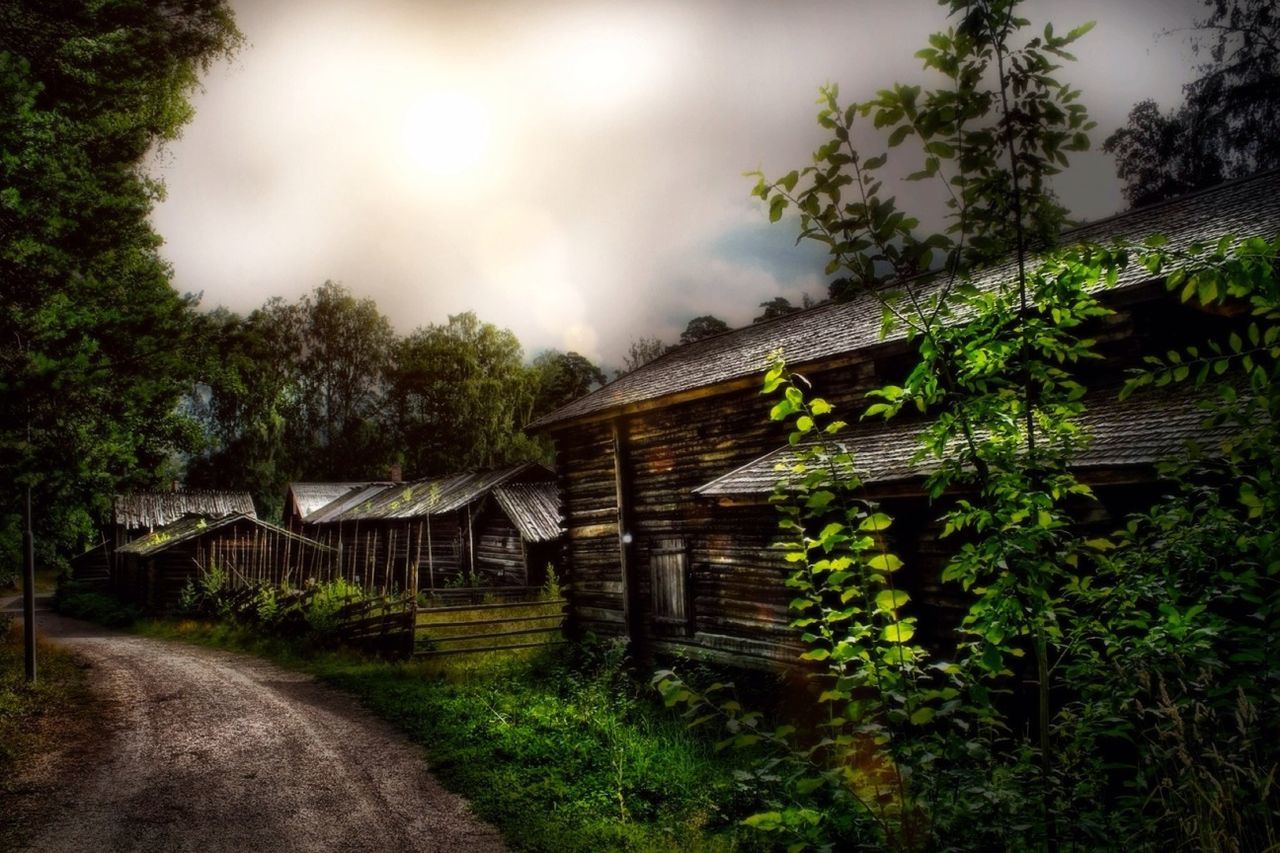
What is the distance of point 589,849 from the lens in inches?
240

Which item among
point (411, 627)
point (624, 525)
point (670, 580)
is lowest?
point (411, 627)

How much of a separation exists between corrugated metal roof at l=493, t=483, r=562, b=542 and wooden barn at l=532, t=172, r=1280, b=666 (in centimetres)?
836

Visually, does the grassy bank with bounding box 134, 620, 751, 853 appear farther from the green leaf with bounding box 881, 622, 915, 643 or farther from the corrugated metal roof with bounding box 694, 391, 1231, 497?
the green leaf with bounding box 881, 622, 915, 643

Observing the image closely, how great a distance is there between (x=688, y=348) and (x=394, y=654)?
991 centimetres

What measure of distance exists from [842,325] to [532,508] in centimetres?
1633

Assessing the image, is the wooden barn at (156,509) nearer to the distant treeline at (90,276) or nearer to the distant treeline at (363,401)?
the distant treeline at (363,401)

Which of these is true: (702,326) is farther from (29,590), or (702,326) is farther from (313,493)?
(29,590)

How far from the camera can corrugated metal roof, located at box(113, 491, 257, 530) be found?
115 feet

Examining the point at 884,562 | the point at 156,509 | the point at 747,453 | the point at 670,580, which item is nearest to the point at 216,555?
the point at 156,509

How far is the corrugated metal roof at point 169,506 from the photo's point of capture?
1385 inches

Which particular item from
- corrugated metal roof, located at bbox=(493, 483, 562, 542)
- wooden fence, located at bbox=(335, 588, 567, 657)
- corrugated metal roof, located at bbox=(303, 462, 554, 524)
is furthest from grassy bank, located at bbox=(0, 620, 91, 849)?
corrugated metal roof, located at bbox=(303, 462, 554, 524)

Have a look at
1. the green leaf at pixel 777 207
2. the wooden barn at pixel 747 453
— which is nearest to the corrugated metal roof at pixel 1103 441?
the wooden barn at pixel 747 453

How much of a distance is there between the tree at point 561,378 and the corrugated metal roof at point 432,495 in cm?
1532

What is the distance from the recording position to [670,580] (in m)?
13.2
